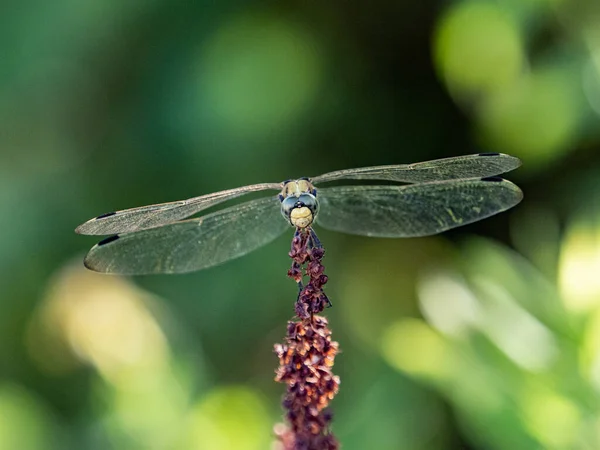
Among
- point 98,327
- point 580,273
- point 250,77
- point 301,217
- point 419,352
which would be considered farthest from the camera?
point 250,77

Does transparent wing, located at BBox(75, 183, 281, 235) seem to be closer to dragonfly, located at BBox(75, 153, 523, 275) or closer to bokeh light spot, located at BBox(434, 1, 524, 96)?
dragonfly, located at BBox(75, 153, 523, 275)

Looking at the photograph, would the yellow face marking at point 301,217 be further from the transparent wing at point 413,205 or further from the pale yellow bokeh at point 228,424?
the pale yellow bokeh at point 228,424

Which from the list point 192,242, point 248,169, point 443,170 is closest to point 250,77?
point 248,169

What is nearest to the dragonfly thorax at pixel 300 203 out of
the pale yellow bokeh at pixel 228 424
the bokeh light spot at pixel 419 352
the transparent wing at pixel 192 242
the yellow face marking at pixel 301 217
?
the yellow face marking at pixel 301 217

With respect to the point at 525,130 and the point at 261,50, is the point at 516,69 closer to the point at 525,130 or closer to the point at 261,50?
the point at 525,130

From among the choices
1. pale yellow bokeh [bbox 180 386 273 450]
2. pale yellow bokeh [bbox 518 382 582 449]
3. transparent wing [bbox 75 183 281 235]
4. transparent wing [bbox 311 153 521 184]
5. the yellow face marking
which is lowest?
pale yellow bokeh [bbox 518 382 582 449]

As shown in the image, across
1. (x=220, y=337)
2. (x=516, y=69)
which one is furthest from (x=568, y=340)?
(x=220, y=337)

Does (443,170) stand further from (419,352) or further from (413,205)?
(419,352)

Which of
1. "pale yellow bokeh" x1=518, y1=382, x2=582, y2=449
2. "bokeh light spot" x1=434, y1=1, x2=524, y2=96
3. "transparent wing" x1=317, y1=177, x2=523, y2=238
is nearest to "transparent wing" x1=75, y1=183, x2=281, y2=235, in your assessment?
"transparent wing" x1=317, y1=177, x2=523, y2=238
